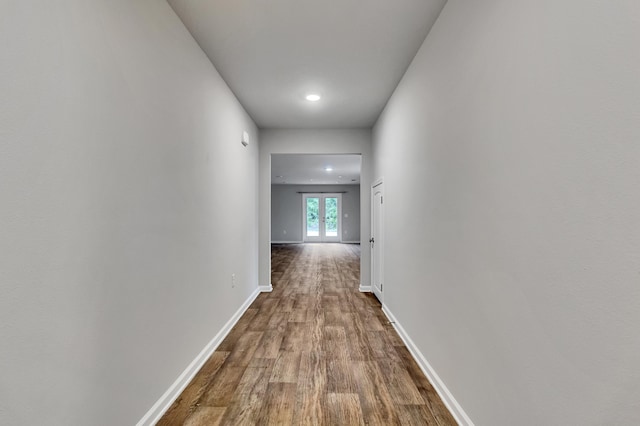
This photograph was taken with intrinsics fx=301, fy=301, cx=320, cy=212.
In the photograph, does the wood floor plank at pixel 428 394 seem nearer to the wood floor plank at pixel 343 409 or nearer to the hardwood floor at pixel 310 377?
the hardwood floor at pixel 310 377

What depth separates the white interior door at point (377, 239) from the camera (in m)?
4.22

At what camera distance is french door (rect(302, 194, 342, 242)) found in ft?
45.7

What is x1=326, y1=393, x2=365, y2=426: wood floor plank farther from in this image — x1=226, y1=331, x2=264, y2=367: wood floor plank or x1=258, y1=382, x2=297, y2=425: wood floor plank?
x1=226, y1=331, x2=264, y2=367: wood floor plank

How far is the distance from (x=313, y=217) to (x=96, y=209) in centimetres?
1272

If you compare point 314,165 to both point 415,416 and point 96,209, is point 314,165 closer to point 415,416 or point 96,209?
point 415,416

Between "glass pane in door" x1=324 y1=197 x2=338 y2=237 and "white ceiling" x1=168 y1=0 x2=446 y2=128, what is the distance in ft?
33.2

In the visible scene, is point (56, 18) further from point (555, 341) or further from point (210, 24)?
point (555, 341)

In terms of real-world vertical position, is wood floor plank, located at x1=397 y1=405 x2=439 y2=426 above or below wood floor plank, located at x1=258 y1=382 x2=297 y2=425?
above

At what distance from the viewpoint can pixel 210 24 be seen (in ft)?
7.36

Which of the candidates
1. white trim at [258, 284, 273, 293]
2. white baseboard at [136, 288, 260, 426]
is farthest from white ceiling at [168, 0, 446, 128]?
white trim at [258, 284, 273, 293]

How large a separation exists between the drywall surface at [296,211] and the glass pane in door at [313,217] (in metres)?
0.38

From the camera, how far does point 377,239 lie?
4.54 meters

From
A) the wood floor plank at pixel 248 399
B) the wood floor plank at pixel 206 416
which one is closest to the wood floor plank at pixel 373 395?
the wood floor plank at pixel 248 399

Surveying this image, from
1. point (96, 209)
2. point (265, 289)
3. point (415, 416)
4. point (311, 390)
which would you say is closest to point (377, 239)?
point (265, 289)
